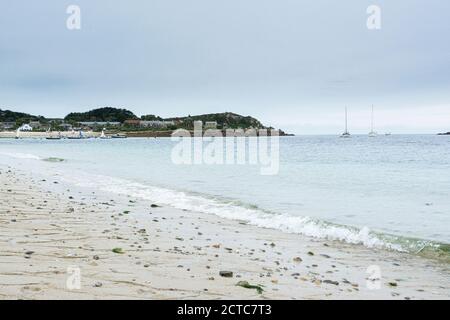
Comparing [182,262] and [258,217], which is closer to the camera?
[182,262]

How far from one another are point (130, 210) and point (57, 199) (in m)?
2.71

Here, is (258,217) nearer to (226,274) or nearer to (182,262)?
(182,262)

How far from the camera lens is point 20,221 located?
8.87 metres

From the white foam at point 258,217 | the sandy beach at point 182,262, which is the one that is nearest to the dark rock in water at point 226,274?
the sandy beach at point 182,262

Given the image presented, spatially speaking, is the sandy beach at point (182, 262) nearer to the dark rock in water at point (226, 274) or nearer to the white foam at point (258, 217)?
the dark rock in water at point (226, 274)

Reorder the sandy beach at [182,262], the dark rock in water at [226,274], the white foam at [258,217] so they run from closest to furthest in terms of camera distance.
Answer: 1. the sandy beach at [182,262]
2. the dark rock in water at [226,274]
3. the white foam at [258,217]

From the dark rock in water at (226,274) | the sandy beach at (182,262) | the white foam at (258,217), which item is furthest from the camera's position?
the white foam at (258,217)

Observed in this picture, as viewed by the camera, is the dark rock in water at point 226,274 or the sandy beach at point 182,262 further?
the dark rock in water at point 226,274

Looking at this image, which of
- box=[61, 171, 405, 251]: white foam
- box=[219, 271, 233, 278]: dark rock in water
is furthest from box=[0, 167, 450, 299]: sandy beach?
box=[61, 171, 405, 251]: white foam

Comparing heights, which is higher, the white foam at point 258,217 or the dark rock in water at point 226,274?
the dark rock in water at point 226,274

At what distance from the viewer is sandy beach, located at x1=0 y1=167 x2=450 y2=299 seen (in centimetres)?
514

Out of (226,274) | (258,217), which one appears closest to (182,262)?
(226,274)

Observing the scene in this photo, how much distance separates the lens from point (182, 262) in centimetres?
651

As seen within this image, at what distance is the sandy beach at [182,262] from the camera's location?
514cm
